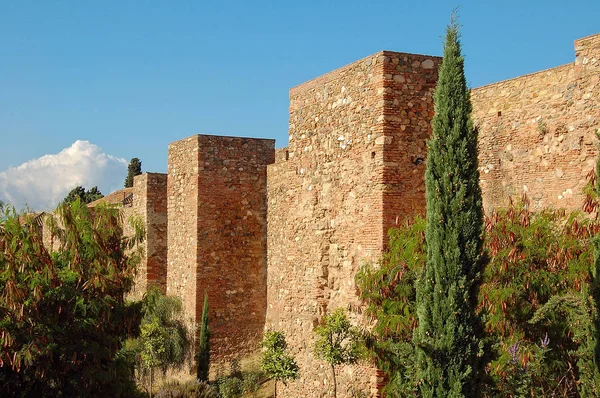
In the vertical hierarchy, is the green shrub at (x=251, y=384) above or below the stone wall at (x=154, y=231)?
below

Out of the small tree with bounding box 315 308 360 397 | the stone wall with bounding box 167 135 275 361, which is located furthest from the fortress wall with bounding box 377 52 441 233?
the stone wall with bounding box 167 135 275 361

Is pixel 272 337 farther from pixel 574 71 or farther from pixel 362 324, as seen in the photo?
pixel 574 71

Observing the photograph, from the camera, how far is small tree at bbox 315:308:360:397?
11.6m

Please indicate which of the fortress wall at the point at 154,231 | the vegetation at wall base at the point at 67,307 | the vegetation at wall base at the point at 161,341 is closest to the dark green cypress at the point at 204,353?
the vegetation at wall base at the point at 161,341

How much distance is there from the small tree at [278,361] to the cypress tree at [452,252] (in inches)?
171

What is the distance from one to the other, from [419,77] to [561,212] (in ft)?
9.89

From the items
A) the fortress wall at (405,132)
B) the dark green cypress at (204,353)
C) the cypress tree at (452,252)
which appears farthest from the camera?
the dark green cypress at (204,353)

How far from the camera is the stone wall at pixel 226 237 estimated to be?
64.4 ft

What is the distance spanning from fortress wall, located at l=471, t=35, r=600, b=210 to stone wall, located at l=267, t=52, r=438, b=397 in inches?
71.5

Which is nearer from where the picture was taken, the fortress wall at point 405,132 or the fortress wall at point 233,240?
the fortress wall at point 405,132

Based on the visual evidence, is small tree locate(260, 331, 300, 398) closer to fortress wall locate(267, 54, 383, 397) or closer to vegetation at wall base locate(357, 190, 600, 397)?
fortress wall locate(267, 54, 383, 397)

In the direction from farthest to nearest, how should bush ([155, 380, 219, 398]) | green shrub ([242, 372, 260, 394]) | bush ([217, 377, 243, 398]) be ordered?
green shrub ([242, 372, 260, 394]) < bush ([217, 377, 243, 398]) < bush ([155, 380, 219, 398])

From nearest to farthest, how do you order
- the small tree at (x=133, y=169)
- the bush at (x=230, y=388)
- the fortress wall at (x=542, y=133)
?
the fortress wall at (x=542, y=133) → the bush at (x=230, y=388) → the small tree at (x=133, y=169)

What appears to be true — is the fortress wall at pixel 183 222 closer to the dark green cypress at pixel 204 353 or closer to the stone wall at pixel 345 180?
the dark green cypress at pixel 204 353
